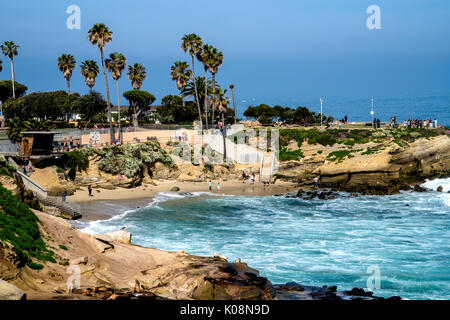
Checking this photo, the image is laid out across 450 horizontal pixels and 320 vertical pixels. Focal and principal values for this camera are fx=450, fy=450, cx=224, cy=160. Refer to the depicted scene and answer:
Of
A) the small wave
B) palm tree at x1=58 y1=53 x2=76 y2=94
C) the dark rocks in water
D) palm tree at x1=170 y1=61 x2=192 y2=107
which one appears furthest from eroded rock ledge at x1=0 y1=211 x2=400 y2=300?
palm tree at x1=58 y1=53 x2=76 y2=94

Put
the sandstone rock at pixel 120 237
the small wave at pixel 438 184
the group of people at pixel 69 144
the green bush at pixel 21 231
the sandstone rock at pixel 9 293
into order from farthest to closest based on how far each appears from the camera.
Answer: the small wave at pixel 438 184
the group of people at pixel 69 144
the sandstone rock at pixel 120 237
the green bush at pixel 21 231
the sandstone rock at pixel 9 293

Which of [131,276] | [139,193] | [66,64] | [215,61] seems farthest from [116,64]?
[131,276]

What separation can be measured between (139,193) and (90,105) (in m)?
39.6

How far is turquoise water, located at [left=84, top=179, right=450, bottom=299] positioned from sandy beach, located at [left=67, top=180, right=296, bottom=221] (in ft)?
5.52

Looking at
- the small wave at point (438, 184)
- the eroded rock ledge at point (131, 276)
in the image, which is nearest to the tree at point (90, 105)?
the small wave at point (438, 184)

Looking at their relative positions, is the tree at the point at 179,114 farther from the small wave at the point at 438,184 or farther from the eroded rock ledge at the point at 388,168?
the small wave at the point at 438,184

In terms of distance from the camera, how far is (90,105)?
266ft

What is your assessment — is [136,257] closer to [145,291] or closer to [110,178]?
[145,291]

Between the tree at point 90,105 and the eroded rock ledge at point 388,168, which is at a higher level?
the tree at point 90,105

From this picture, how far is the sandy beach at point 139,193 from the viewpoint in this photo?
3844 cm

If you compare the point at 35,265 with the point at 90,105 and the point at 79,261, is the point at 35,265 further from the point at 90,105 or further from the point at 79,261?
the point at 90,105

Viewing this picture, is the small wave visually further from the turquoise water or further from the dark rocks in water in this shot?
the turquoise water

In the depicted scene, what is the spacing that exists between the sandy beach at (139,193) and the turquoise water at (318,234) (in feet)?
5.52
